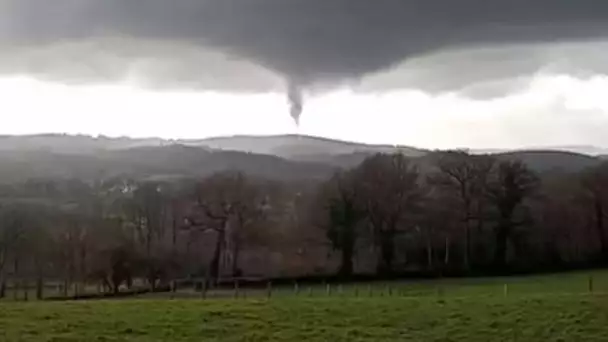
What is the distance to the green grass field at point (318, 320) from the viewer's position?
27.6 meters

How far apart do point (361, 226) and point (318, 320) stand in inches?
1864

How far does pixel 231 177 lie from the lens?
A: 281 ft

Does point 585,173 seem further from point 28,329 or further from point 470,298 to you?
point 28,329

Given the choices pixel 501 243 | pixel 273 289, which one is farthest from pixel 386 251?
pixel 273 289

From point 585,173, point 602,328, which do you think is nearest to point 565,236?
point 585,173

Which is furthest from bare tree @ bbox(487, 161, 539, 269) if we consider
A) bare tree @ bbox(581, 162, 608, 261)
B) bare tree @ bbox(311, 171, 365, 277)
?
bare tree @ bbox(311, 171, 365, 277)

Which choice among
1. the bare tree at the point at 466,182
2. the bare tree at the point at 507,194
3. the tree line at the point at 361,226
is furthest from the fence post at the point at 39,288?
the bare tree at the point at 507,194

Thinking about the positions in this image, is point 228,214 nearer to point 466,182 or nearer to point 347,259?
point 347,259

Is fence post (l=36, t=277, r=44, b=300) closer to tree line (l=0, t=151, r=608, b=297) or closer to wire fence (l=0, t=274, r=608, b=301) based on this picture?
wire fence (l=0, t=274, r=608, b=301)

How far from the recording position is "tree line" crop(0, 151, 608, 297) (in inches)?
2837

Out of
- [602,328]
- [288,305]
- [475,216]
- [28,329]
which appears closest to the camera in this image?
[28,329]

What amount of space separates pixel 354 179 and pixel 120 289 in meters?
27.9

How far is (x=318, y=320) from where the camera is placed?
30375 millimetres

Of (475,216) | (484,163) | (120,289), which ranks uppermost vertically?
(484,163)
